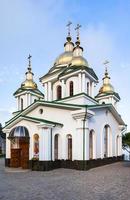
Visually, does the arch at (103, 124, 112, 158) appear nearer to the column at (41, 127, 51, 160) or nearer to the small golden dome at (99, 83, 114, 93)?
the column at (41, 127, 51, 160)

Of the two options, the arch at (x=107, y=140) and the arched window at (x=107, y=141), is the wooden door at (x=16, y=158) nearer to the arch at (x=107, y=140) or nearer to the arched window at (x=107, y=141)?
the arch at (x=107, y=140)

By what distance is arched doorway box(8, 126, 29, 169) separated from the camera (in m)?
17.6

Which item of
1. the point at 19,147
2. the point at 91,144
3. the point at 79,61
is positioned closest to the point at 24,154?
the point at 19,147

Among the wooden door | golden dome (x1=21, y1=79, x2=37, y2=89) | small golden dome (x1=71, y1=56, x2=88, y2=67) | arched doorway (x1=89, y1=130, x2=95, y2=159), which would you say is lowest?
the wooden door

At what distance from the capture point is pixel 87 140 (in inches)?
667

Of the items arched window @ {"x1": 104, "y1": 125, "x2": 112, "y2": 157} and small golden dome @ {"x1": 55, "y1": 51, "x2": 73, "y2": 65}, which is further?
small golden dome @ {"x1": 55, "y1": 51, "x2": 73, "y2": 65}

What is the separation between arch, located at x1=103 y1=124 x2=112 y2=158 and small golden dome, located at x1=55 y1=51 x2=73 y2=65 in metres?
7.19

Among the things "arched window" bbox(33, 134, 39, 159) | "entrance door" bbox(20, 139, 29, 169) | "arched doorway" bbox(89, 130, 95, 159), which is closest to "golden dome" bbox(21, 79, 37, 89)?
"entrance door" bbox(20, 139, 29, 169)

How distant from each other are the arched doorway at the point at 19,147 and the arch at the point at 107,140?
6971 millimetres

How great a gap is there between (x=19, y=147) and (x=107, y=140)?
Result: 769 centimetres

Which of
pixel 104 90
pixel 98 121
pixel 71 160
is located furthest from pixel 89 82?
pixel 104 90

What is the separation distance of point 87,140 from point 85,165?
5.41 feet

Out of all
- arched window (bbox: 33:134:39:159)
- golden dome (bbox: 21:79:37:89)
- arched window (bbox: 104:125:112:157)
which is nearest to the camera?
arched window (bbox: 33:134:39:159)

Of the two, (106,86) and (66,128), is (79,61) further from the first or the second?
(106,86)
